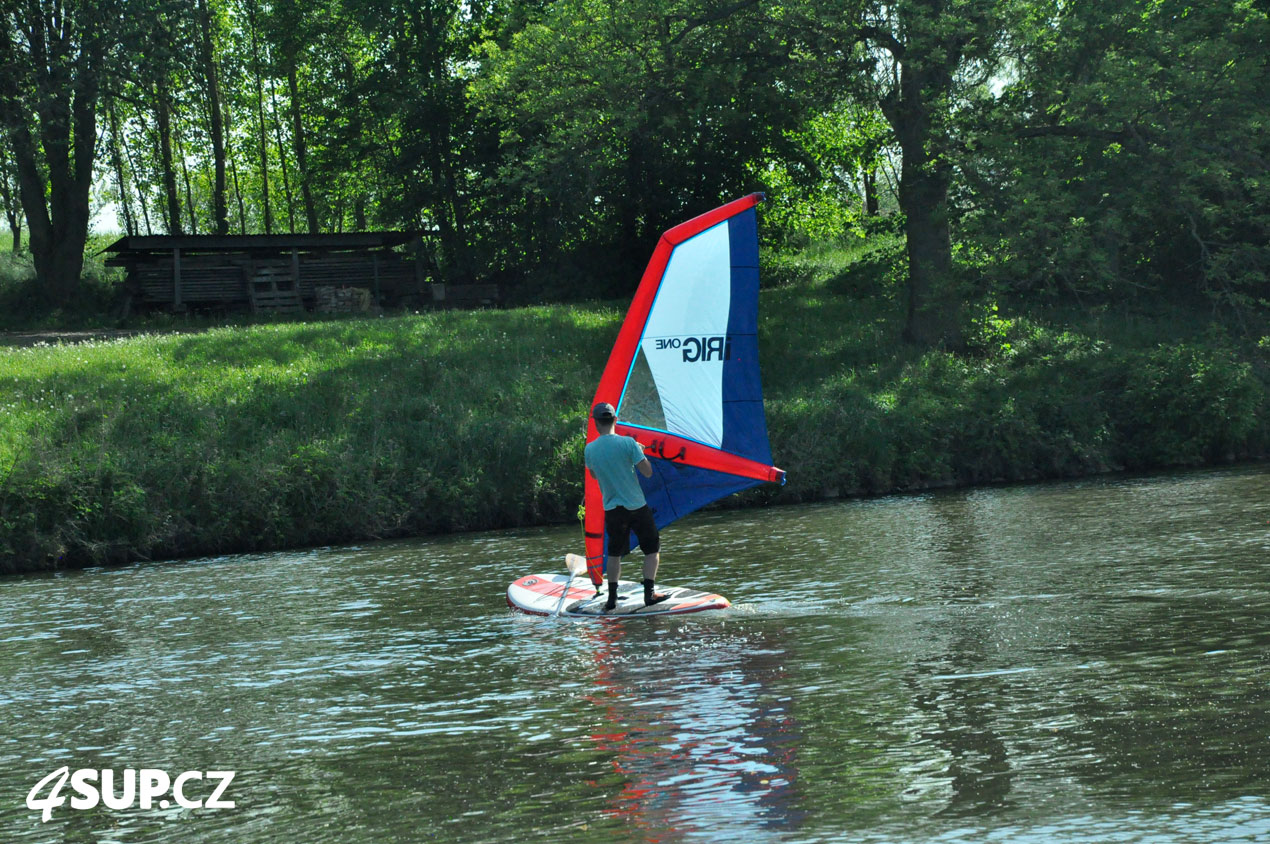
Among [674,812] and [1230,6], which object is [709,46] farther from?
[674,812]

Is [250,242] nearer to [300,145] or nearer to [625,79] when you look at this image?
[625,79]

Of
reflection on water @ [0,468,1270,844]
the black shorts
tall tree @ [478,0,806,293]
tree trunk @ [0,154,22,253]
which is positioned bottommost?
reflection on water @ [0,468,1270,844]

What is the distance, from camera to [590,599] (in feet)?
40.7

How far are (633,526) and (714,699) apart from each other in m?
3.35

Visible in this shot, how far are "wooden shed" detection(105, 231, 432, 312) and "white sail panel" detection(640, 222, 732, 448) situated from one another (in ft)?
86.0

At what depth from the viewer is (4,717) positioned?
923 centimetres

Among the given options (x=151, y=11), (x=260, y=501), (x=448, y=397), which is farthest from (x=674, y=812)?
(x=151, y=11)

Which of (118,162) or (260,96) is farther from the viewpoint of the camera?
(260,96)

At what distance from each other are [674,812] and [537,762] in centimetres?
133

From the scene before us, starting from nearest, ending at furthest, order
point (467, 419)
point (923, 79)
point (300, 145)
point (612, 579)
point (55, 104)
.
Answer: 1. point (612, 579)
2. point (467, 419)
3. point (923, 79)
4. point (55, 104)
5. point (300, 145)

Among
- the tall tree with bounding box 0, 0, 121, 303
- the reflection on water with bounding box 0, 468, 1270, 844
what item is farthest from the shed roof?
the reflection on water with bounding box 0, 468, 1270, 844

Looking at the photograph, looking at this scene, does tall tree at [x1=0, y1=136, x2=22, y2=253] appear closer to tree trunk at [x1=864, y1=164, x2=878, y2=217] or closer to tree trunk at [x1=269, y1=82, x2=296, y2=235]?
tree trunk at [x1=269, y1=82, x2=296, y2=235]

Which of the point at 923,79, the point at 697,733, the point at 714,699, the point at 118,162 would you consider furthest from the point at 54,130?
the point at 697,733

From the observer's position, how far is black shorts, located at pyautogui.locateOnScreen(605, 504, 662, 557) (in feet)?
37.9
